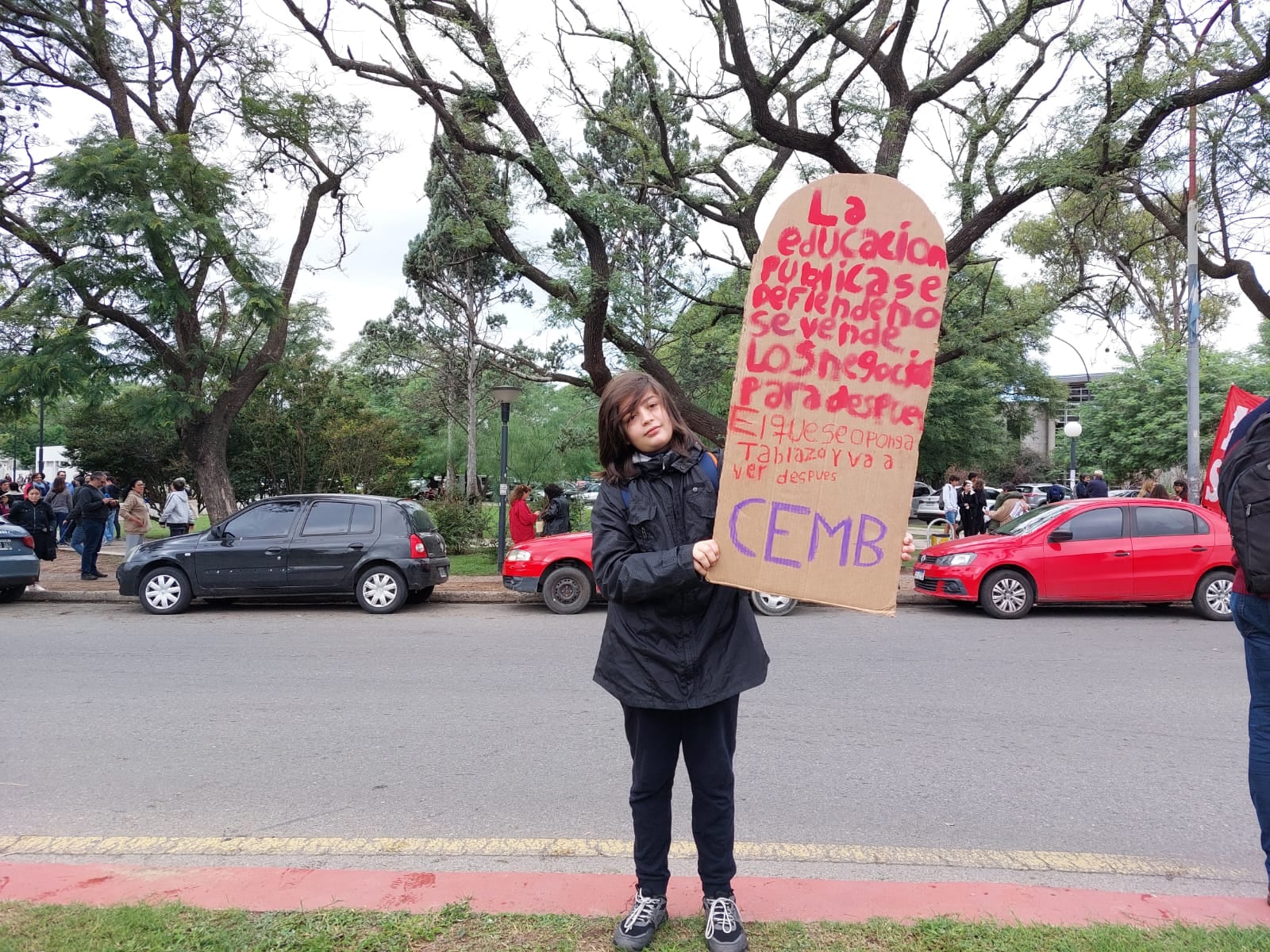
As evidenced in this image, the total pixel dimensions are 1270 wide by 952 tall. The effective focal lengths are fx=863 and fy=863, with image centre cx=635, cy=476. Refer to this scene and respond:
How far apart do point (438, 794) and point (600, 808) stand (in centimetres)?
84

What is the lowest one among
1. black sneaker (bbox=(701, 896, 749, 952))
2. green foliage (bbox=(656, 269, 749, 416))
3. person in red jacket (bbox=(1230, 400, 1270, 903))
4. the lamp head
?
black sneaker (bbox=(701, 896, 749, 952))

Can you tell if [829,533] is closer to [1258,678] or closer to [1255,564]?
[1255,564]

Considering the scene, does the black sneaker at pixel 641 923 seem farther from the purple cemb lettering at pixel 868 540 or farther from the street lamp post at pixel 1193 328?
the street lamp post at pixel 1193 328

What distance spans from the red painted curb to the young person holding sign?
0.25 metres

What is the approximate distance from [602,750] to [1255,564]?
11.1 feet

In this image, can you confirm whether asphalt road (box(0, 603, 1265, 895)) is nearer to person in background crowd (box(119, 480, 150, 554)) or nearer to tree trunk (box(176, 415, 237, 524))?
person in background crowd (box(119, 480, 150, 554))

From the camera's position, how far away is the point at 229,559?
10.8m

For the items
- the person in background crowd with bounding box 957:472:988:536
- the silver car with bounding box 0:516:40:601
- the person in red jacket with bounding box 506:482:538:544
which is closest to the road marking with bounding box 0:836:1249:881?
the silver car with bounding box 0:516:40:601

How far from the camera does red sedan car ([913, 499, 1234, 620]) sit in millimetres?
10297

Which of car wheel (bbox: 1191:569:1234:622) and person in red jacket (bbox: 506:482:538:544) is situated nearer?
car wheel (bbox: 1191:569:1234:622)

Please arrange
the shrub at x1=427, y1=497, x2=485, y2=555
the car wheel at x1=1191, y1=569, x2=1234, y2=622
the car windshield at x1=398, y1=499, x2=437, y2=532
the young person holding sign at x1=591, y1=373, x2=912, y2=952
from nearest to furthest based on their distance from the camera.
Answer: the young person holding sign at x1=591, y1=373, x2=912, y2=952, the car wheel at x1=1191, y1=569, x2=1234, y2=622, the car windshield at x1=398, y1=499, x2=437, y2=532, the shrub at x1=427, y1=497, x2=485, y2=555

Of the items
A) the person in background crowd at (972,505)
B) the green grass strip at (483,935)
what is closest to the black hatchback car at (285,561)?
the green grass strip at (483,935)

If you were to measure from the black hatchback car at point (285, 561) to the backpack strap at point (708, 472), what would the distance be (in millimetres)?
8761

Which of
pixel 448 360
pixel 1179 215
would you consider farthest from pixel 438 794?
pixel 448 360
